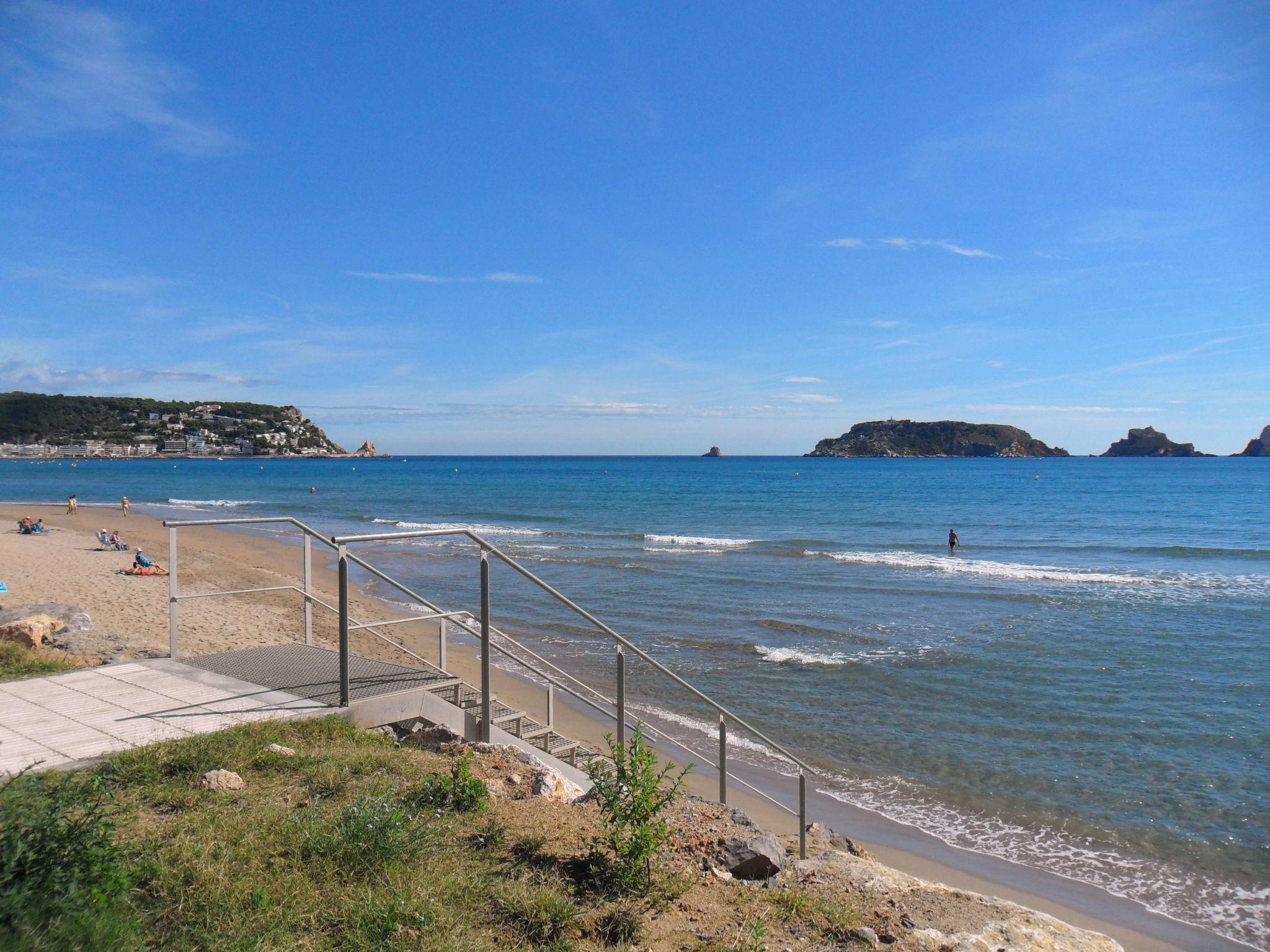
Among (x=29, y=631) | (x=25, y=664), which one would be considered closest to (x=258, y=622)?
(x=29, y=631)

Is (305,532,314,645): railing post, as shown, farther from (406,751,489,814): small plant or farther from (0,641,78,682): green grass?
(406,751,489,814): small plant

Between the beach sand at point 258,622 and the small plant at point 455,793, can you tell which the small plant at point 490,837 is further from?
the beach sand at point 258,622

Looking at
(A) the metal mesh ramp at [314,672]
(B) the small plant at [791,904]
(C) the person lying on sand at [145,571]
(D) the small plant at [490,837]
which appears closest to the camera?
(B) the small plant at [791,904]

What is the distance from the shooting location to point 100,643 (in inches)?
427

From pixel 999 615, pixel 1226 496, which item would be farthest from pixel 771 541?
pixel 1226 496

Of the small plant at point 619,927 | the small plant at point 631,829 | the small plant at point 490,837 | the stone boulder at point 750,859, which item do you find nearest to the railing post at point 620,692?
the stone boulder at point 750,859

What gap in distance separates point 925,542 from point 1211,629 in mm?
19353

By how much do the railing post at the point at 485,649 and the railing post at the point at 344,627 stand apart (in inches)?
42.4

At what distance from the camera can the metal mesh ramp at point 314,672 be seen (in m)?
7.04

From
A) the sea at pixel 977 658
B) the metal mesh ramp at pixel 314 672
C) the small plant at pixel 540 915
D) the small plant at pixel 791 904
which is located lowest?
the sea at pixel 977 658

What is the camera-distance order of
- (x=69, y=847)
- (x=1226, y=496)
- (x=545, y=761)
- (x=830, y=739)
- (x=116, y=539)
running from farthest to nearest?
(x=1226, y=496) < (x=116, y=539) < (x=830, y=739) < (x=545, y=761) < (x=69, y=847)

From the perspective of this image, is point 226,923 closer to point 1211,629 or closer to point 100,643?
point 100,643

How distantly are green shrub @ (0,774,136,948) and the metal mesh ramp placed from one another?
3.16 meters

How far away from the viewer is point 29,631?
9.79 metres
